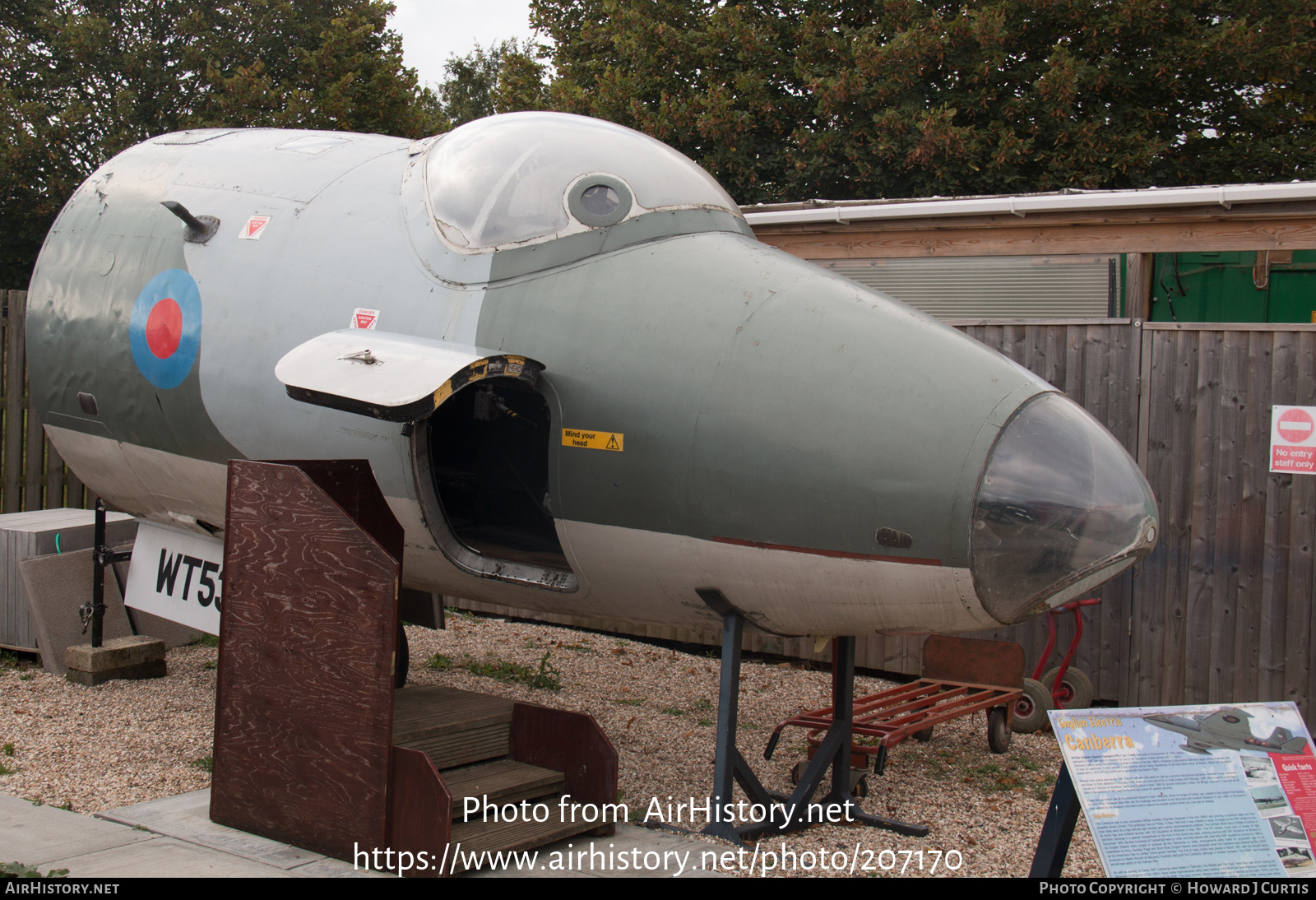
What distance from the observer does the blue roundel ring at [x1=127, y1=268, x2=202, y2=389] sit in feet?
15.4

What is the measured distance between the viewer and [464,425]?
5043 millimetres

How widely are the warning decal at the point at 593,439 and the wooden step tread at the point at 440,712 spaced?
47.7 inches

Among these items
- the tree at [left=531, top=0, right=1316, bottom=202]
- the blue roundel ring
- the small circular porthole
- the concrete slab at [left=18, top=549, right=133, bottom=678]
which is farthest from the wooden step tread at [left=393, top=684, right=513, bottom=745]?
the tree at [left=531, top=0, right=1316, bottom=202]

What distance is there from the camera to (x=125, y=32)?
67.7ft

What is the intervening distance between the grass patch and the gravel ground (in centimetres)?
3

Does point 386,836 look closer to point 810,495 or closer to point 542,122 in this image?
point 810,495

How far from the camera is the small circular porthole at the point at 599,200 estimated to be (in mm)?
4238

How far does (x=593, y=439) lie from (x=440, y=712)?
56.8 inches

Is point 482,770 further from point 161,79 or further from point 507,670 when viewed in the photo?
point 161,79

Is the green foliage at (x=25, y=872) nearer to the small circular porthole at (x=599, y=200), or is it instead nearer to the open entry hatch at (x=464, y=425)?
the open entry hatch at (x=464, y=425)

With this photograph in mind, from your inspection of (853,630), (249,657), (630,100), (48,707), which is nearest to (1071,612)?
(853,630)

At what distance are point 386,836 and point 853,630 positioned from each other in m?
1.78

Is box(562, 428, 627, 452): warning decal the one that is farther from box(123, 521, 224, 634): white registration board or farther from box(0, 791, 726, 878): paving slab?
box(123, 521, 224, 634): white registration board

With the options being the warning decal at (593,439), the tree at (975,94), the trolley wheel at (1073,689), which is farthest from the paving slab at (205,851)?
the tree at (975,94)
